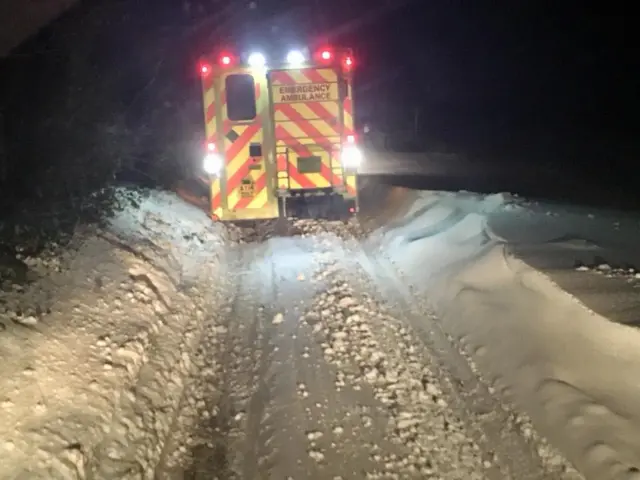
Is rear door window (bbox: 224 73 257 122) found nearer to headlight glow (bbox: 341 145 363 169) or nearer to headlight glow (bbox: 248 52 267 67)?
headlight glow (bbox: 248 52 267 67)

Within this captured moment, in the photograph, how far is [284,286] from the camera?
10.2m

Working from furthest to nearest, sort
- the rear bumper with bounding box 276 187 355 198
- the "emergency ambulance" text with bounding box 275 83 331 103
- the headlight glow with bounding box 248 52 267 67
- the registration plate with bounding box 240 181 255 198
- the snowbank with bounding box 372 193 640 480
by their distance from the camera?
the registration plate with bounding box 240 181 255 198
the rear bumper with bounding box 276 187 355 198
the "emergency ambulance" text with bounding box 275 83 331 103
the headlight glow with bounding box 248 52 267 67
the snowbank with bounding box 372 193 640 480

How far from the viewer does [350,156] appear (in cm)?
1357

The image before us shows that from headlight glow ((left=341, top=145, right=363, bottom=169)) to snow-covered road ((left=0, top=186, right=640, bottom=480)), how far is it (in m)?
2.93

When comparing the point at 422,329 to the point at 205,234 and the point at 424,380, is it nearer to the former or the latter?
the point at 424,380

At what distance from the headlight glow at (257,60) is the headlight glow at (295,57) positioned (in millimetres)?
425

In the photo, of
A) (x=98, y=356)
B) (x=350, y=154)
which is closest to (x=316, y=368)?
(x=98, y=356)

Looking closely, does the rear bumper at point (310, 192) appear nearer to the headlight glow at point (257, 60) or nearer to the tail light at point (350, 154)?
the tail light at point (350, 154)

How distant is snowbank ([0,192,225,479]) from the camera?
5438mm

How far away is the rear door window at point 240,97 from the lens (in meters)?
13.2

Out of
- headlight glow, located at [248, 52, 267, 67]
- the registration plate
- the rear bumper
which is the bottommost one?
the rear bumper

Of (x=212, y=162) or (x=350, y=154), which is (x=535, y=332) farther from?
(x=212, y=162)

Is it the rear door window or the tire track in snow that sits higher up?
the rear door window

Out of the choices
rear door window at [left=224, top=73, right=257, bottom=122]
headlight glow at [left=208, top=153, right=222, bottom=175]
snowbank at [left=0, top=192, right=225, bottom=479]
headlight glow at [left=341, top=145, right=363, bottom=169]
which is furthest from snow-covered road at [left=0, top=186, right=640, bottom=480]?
rear door window at [left=224, top=73, right=257, bottom=122]
